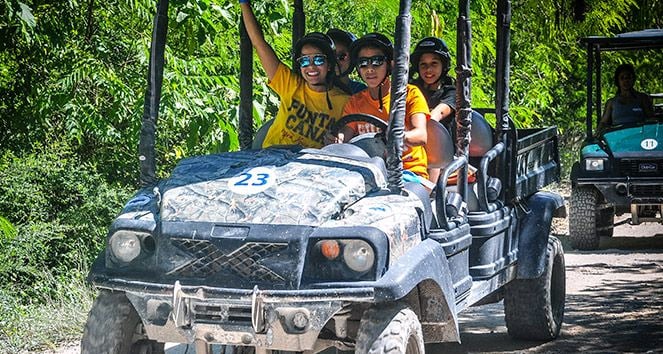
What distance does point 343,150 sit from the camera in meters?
5.66

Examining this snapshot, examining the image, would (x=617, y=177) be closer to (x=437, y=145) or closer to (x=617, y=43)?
(x=617, y=43)

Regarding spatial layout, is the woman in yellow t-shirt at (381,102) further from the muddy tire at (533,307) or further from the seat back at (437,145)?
the muddy tire at (533,307)

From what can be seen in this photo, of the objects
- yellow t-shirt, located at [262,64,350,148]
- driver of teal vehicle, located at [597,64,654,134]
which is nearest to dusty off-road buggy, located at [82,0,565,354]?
yellow t-shirt, located at [262,64,350,148]

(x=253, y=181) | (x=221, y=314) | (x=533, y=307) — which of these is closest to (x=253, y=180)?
(x=253, y=181)

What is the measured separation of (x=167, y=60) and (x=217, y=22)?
538mm

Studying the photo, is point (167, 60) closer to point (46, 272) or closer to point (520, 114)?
point (46, 272)

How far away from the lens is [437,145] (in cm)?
663

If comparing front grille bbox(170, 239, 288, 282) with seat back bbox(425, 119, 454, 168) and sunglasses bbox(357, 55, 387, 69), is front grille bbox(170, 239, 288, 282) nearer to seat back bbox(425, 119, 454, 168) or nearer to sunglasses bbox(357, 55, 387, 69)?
sunglasses bbox(357, 55, 387, 69)

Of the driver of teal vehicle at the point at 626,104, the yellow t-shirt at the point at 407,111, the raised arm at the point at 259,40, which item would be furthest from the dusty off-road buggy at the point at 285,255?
the driver of teal vehicle at the point at 626,104

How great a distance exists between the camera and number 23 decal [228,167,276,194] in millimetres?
5129

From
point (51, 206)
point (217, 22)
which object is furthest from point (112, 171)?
point (217, 22)

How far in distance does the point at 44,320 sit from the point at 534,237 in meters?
3.09

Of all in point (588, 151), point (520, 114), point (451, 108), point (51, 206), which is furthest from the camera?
point (520, 114)

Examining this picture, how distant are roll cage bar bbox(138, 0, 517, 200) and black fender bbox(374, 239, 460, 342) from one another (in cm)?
34
